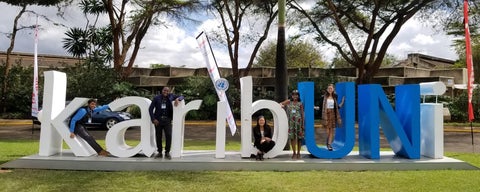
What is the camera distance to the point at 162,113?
31.8 feet

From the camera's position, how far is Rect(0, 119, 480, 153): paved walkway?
1513 cm

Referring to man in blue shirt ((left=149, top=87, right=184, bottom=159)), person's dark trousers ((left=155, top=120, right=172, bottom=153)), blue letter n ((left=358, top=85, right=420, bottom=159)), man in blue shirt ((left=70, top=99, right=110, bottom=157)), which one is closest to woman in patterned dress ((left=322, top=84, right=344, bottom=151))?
blue letter n ((left=358, top=85, right=420, bottom=159))

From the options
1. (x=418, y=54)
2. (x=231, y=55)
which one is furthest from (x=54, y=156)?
(x=418, y=54)

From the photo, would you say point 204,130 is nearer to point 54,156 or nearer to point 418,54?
point 54,156

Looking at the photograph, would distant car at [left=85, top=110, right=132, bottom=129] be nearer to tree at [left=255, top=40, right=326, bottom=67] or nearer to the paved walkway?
the paved walkway

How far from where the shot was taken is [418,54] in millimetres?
47344

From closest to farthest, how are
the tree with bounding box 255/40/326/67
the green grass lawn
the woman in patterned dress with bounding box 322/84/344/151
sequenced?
the green grass lawn, the woman in patterned dress with bounding box 322/84/344/151, the tree with bounding box 255/40/326/67

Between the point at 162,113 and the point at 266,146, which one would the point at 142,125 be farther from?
the point at 266,146

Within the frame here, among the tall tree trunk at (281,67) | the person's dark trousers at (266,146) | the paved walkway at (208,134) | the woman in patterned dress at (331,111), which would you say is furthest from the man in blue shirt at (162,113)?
the paved walkway at (208,134)

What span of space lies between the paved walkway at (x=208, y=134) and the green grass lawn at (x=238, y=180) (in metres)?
5.90

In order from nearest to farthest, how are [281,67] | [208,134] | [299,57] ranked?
[281,67], [208,134], [299,57]

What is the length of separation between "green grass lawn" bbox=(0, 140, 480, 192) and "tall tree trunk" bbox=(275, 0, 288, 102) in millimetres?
2947

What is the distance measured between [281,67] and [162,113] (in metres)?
3.52

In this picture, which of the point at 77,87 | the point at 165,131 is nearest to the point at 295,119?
the point at 165,131
